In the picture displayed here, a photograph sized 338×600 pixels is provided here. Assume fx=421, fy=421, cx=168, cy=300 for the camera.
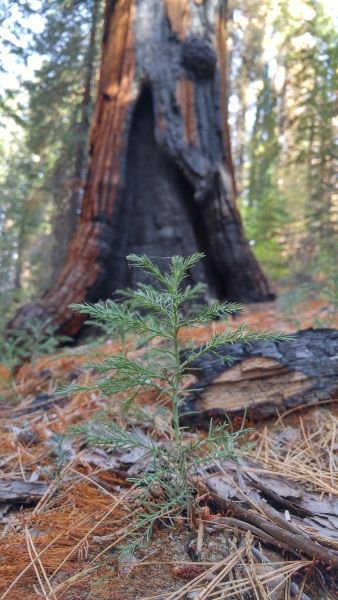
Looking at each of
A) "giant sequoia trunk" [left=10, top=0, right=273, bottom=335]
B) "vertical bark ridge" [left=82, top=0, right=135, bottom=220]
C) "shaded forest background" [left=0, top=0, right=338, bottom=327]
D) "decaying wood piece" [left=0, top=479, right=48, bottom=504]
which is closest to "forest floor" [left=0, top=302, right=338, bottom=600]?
"decaying wood piece" [left=0, top=479, right=48, bottom=504]

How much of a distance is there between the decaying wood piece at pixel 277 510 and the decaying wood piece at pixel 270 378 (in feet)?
1.54

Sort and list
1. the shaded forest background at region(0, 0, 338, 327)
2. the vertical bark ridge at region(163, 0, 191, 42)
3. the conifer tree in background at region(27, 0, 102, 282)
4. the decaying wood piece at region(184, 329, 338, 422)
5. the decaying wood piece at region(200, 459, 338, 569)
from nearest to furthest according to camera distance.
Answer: the decaying wood piece at region(200, 459, 338, 569), the decaying wood piece at region(184, 329, 338, 422), the vertical bark ridge at region(163, 0, 191, 42), the shaded forest background at region(0, 0, 338, 327), the conifer tree in background at region(27, 0, 102, 282)

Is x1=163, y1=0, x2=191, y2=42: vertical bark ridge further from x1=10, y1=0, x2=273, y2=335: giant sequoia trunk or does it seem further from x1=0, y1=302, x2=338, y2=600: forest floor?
x1=0, y1=302, x2=338, y2=600: forest floor

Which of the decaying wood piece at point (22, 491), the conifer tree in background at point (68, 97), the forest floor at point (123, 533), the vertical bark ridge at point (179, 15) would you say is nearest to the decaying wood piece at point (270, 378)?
the forest floor at point (123, 533)

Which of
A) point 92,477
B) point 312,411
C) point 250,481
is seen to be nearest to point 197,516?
point 250,481

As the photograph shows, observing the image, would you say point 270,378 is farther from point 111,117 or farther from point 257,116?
point 257,116

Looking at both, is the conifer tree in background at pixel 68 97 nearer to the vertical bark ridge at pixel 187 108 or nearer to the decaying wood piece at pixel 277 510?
the vertical bark ridge at pixel 187 108

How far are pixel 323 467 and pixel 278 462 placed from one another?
0.60 feet

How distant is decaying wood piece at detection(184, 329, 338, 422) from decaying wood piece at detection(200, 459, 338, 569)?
47 cm

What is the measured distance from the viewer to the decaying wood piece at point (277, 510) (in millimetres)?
1290

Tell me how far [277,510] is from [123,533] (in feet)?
1.78

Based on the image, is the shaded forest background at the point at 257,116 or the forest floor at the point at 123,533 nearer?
the forest floor at the point at 123,533

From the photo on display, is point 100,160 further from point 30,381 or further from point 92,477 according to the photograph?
point 92,477

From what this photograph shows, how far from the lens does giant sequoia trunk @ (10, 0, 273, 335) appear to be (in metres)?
4.47
